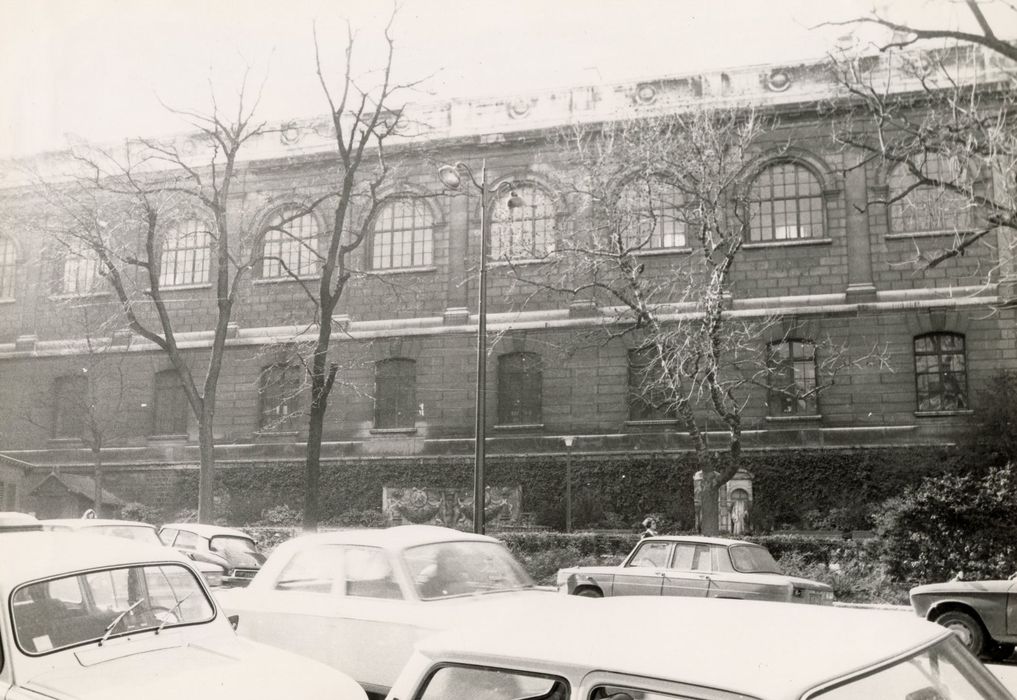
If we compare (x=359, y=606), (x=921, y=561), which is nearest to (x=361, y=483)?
(x=921, y=561)

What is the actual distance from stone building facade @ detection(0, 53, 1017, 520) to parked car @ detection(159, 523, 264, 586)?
9.05 m

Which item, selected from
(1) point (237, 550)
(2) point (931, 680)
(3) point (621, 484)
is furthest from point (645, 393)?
(2) point (931, 680)

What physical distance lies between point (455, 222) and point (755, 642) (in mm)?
25644

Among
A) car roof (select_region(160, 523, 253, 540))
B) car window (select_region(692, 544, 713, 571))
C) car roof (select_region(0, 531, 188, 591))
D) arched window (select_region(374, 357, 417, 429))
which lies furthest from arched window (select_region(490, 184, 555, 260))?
car roof (select_region(0, 531, 188, 591))

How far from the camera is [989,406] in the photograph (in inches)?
844

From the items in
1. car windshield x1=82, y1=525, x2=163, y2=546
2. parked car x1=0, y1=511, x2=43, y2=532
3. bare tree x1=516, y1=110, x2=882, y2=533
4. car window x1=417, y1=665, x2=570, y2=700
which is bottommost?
car windshield x1=82, y1=525, x2=163, y2=546

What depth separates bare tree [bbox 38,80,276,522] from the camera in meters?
19.4

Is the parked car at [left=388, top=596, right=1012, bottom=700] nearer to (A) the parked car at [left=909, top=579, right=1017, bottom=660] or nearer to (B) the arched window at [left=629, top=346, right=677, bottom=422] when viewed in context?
(A) the parked car at [left=909, top=579, right=1017, bottom=660]

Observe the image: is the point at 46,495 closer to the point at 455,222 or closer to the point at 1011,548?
the point at 455,222

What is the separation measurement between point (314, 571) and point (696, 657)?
4.88 metres

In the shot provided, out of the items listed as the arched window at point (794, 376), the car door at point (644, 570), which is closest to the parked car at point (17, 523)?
the car door at point (644, 570)

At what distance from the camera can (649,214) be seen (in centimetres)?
1833

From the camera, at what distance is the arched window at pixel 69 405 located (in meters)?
24.6

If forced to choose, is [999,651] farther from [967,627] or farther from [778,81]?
[778,81]
